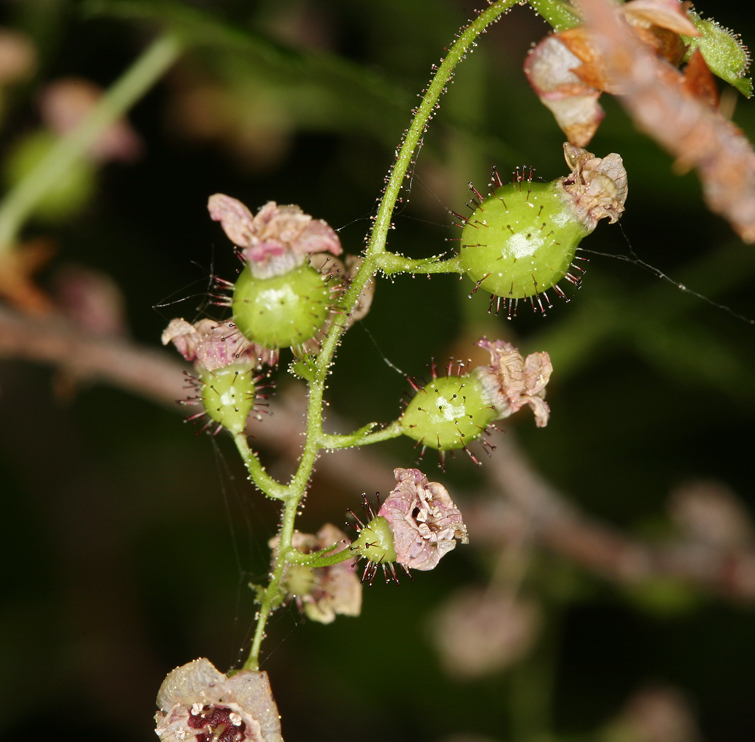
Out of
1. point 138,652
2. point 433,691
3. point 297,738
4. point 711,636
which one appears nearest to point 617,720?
point 711,636

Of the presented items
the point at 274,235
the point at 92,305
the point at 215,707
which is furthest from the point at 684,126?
the point at 92,305

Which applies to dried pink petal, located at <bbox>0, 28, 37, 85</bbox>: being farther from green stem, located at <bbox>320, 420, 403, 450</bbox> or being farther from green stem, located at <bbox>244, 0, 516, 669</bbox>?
green stem, located at <bbox>320, 420, 403, 450</bbox>

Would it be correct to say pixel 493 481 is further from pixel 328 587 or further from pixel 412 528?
pixel 412 528

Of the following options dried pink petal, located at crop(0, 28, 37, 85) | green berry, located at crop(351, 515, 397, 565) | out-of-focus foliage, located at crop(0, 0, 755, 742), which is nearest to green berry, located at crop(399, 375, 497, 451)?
green berry, located at crop(351, 515, 397, 565)

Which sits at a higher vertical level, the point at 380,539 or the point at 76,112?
the point at 76,112

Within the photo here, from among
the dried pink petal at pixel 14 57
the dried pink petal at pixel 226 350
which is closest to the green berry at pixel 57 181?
the dried pink petal at pixel 14 57
